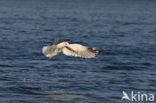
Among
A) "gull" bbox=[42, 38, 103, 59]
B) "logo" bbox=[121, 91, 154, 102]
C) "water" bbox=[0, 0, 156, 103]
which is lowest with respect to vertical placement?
"logo" bbox=[121, 91, 154, 102]

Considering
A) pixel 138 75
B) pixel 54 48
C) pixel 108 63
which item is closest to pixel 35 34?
pixel 108 63

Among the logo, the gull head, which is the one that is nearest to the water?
the logo

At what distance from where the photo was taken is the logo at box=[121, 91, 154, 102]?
17.5m

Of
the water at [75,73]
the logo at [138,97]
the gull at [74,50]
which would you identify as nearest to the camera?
the gull at [74,50]

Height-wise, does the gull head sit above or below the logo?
above

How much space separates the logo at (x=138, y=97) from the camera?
17.5 metres

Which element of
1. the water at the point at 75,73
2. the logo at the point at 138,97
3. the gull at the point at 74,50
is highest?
the gull at the point at 74,50

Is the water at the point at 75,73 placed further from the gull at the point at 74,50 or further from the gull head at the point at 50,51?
the gull head at the point at 50,51

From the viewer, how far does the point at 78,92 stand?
1822cm

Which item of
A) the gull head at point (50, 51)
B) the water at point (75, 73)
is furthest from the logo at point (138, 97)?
the gull head at point (50, 51)

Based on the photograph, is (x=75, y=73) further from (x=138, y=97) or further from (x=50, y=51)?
(x=50, y=51)

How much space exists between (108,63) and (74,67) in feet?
6.72

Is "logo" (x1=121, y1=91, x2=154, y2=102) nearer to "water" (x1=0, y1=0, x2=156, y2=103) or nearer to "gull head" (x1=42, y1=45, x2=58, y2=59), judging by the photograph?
"water" (x1=0, y1=0, x2=156, y2=103)

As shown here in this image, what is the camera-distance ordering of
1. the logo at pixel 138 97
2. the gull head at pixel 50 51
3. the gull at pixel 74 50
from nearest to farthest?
the gull head at pixel 50 51, the gull at pixel 74 50, the logo at pixel 138 97
